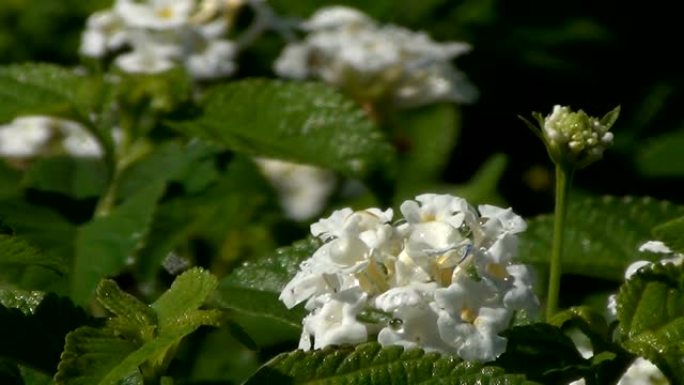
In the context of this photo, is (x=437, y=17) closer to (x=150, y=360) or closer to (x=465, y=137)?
(x=465, y=137)

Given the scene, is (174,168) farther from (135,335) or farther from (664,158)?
(664,158)

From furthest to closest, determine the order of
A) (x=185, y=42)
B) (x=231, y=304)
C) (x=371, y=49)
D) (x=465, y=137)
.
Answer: (x=465, y=137) → (x=371, y=49) → (x=185, y=42) → (x=231, y=304)

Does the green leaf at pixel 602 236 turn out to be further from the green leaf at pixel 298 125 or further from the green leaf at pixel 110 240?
the green leaf at pixel 110 240

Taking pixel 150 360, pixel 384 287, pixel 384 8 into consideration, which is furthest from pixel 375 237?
pixel 384 8

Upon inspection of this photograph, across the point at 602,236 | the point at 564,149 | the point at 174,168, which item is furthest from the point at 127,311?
the point at 174,168

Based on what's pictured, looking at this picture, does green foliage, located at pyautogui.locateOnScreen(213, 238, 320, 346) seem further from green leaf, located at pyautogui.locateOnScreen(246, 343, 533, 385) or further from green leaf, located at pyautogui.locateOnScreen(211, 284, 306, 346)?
green leaf, located at pyautogui.locateOnScreen(246, 343, 533, 385)

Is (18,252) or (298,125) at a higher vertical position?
(18,252)

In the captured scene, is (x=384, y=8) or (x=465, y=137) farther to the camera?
(x=465, y=137)
